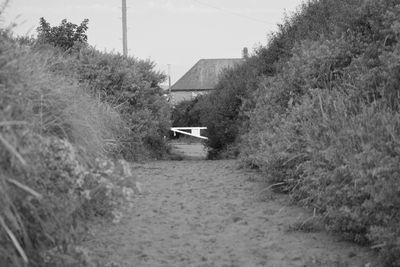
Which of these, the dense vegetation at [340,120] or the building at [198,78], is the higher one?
the building at [198,78]

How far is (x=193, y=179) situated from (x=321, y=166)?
3590mm

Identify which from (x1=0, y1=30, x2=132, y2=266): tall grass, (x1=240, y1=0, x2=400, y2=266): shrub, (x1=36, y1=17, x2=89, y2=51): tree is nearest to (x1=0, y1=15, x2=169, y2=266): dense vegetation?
(x1=0, y1=30, x2=132, y2=266): tall grass

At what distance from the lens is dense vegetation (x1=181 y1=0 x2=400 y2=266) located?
16.0 feet

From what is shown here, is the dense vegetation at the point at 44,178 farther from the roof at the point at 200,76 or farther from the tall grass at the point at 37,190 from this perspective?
the roof at the point at 200,76

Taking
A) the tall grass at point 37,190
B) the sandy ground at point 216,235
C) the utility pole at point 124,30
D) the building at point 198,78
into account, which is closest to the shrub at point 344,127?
the sandy ground at point 216,235

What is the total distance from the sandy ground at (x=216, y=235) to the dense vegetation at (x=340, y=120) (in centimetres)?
28

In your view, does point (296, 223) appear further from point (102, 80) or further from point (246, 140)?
point (102, 80)

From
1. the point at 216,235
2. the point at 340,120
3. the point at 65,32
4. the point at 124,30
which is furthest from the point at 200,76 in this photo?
the point at 216,235

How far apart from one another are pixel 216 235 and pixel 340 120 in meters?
2.01

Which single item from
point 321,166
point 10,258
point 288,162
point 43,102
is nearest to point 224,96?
point 288,162

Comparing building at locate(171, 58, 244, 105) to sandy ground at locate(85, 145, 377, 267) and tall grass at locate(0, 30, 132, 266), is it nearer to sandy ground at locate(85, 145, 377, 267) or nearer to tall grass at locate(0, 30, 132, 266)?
sandy ground at locate(85, 145, 377, 267)

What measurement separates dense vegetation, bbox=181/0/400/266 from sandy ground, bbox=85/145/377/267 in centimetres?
28

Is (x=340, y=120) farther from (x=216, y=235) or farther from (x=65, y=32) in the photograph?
(x=65, y=32)

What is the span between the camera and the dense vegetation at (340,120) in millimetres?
4875
